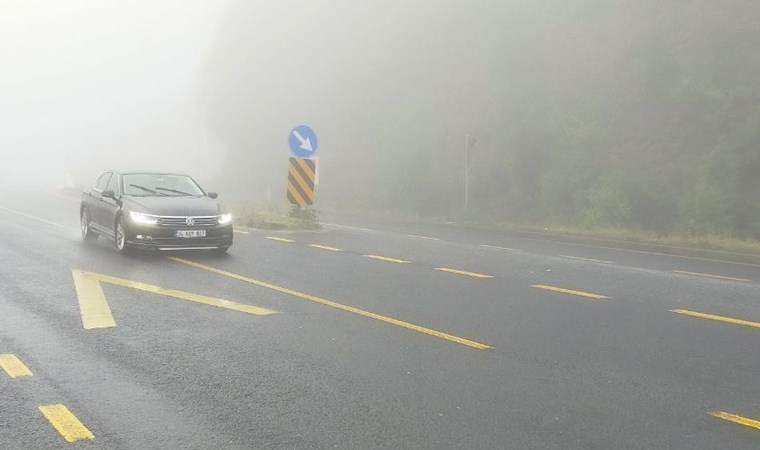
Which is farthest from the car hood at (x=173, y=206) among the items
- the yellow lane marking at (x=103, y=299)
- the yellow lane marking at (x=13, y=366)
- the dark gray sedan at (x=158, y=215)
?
the yellow lane marking at (x=13, y=366)

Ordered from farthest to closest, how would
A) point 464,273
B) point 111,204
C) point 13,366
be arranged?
point 111,204 < point 464,273 < point 13,366

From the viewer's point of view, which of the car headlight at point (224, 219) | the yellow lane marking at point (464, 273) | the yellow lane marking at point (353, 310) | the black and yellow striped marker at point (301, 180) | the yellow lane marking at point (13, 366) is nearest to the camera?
the yellow lane marking at point (13, 366)

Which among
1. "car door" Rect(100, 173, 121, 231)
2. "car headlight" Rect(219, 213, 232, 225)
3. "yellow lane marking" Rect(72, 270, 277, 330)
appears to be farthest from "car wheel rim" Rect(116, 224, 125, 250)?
"yellow lane marking" Rect(72, 270, 277, 330)

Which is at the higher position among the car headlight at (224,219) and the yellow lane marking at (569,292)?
the car headlight at (224,219)

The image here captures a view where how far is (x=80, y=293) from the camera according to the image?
8258 mm

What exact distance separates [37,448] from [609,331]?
5.27 meters

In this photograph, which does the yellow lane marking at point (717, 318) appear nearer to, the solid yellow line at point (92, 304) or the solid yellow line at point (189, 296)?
the solid yellow line at point (189, 296)

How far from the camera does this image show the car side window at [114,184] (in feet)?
41.8

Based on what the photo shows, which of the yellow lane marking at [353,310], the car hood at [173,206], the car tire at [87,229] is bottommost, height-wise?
the yellow lane marking at [353,310]

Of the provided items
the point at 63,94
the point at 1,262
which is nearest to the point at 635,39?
the point at 1,262

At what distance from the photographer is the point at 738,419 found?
4410 mm

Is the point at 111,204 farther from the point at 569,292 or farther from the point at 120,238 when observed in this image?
the point at 569,292

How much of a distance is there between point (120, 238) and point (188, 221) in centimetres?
137

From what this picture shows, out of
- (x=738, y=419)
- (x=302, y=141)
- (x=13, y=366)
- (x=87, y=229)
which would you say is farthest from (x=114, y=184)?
(x=738, y=419)
